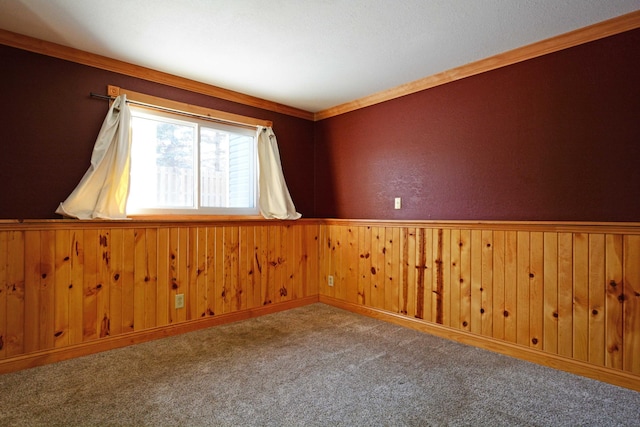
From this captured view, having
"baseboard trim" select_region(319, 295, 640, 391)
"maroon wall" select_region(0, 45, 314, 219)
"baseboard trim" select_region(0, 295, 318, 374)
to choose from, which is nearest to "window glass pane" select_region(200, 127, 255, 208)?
"maroon wall" select_region(0, 45, 314, 219)

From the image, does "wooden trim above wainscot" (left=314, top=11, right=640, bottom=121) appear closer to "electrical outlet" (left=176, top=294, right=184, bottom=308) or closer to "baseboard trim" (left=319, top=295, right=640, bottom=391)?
"baseboard trim" (left=319, top=295, right=640, bottom=391)

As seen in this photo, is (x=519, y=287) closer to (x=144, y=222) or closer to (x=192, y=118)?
(x=144, y=222)

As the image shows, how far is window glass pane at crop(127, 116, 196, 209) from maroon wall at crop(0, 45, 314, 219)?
323mm

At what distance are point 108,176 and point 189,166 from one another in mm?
717

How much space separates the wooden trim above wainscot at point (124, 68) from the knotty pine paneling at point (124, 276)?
125 centimetres

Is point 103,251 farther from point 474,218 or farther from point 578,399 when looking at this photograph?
point 578,399

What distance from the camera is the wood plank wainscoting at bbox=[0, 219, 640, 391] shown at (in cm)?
218

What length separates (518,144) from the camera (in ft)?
8.46

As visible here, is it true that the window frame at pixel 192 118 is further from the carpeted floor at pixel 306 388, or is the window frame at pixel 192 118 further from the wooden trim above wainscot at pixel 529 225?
the wooden trim above wainscot at pixel 529 225

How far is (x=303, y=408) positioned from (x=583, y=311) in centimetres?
188

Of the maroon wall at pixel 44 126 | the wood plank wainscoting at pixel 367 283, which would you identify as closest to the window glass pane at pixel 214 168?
the wood plank wainscoting at pixel 367 283

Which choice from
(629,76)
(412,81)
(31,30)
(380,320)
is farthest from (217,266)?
(629,76)

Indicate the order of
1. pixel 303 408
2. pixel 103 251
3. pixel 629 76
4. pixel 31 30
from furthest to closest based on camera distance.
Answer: pixel 103 251 → pixel 31 30 → pixel 629 76 → pixel 303 408

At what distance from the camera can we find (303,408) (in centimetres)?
180
